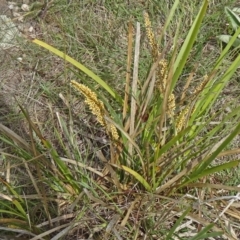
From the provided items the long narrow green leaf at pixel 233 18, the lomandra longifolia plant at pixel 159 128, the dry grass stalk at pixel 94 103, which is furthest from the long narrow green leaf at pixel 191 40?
the long narrow green leaf at pixel 233 18

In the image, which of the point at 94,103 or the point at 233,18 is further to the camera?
the point at 233,18

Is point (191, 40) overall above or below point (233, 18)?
above

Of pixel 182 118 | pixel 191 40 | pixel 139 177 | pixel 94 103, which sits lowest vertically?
pixel 139 177

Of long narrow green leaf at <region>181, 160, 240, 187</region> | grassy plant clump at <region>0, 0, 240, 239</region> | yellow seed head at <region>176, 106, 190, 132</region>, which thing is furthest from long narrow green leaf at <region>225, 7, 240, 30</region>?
long narrow green leaf at <region>181, 160, 240, 187</region>

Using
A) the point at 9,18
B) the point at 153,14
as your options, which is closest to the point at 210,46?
the point at 153,14

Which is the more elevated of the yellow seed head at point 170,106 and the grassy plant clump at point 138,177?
the yellow seed head at point 170,106

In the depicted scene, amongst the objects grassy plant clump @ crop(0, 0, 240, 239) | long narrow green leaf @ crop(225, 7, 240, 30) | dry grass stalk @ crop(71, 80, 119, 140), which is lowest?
grassy plant clump @ crop(0, 0, 240, 239)

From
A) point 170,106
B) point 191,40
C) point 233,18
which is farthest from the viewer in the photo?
point 233,18

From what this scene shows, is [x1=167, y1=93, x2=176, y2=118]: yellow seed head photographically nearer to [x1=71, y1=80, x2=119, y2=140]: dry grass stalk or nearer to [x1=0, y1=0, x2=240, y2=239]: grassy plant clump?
[x1=0, y1=0, x2=240, y2=239]: grassy plant clump

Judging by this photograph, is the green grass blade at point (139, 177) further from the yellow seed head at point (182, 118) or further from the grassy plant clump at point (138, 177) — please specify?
the yellow seed head at point (182, 118)

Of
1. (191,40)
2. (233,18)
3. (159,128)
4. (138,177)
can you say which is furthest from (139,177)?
(233,18)

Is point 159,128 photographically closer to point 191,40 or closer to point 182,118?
point 182,118

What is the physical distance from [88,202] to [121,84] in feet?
1.61

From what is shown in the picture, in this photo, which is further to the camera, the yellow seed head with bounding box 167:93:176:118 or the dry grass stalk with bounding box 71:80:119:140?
the yellow seed head with bounding box 167:93:176:118
